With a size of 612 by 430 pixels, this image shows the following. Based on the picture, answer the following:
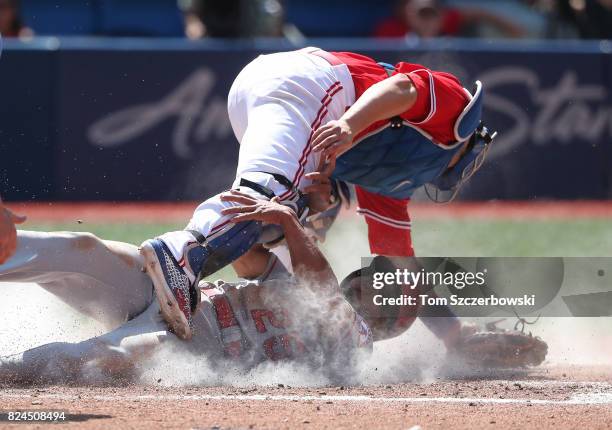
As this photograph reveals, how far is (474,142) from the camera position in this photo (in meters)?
5.96

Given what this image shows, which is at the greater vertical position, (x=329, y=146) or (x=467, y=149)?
(x=329, y=146)

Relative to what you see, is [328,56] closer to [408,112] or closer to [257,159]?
[408,112]

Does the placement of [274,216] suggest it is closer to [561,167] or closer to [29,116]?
[29,116]

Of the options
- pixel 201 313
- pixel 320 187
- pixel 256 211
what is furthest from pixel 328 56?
pixel 201 313

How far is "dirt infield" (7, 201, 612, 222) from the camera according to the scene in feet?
35.6

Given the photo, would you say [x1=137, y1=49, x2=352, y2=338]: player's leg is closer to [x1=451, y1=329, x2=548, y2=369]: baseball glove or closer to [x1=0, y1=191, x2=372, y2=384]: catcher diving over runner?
[x1=0, y1=191, x2=372, y2=384]: catcher diving over runner

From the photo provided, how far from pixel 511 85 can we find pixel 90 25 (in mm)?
5142

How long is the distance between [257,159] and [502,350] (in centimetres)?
163

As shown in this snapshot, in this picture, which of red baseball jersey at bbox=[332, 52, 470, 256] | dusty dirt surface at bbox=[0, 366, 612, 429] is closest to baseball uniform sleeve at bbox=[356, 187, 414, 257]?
red baseball jersey at bbox=[332, 52, 470, 256]

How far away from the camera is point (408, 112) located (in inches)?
214

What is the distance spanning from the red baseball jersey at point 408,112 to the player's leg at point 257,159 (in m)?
0.25

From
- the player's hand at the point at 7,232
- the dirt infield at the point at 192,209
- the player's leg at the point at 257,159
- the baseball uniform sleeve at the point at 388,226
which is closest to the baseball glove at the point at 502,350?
the baseball uniform sleeve at the point at 388,226

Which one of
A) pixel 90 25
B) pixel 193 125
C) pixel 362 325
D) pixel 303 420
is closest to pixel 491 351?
pixel 362 325

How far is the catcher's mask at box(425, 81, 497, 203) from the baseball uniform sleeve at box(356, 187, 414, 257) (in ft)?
0.84
